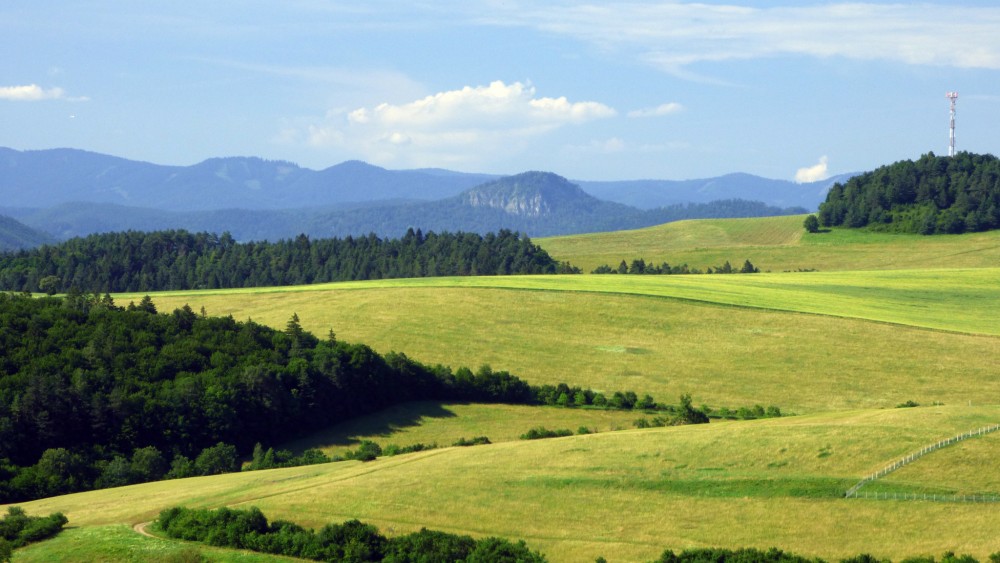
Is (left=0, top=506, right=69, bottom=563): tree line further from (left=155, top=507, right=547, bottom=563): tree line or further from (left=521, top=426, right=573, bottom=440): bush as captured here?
(left=521, top=426, right=573, bottom=440): bush

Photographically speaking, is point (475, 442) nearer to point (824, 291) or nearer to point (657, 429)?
point (657, 429)

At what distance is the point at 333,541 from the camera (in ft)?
130

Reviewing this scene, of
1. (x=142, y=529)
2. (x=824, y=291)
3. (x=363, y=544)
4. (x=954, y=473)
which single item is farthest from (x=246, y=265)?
(x=954, y=473)

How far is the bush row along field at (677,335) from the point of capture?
258ft

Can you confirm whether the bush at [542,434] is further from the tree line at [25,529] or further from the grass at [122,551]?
the tree line at [25,529]

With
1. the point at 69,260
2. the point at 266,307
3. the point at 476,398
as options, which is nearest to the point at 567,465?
the point at 476,398

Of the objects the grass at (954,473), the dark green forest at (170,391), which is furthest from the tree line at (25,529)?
the grass at (954,473)

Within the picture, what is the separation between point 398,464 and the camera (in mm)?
55281

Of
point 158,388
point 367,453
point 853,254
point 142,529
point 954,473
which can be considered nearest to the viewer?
point 142,529

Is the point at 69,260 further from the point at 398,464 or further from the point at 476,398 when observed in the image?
the point at 398,464

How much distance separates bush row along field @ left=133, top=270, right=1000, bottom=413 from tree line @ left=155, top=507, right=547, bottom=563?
3921 centimetres

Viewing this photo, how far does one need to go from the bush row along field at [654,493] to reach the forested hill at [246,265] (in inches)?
4762

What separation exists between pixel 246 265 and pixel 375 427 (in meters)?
114

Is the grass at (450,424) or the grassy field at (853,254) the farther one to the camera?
the grassy field at (853,254)
